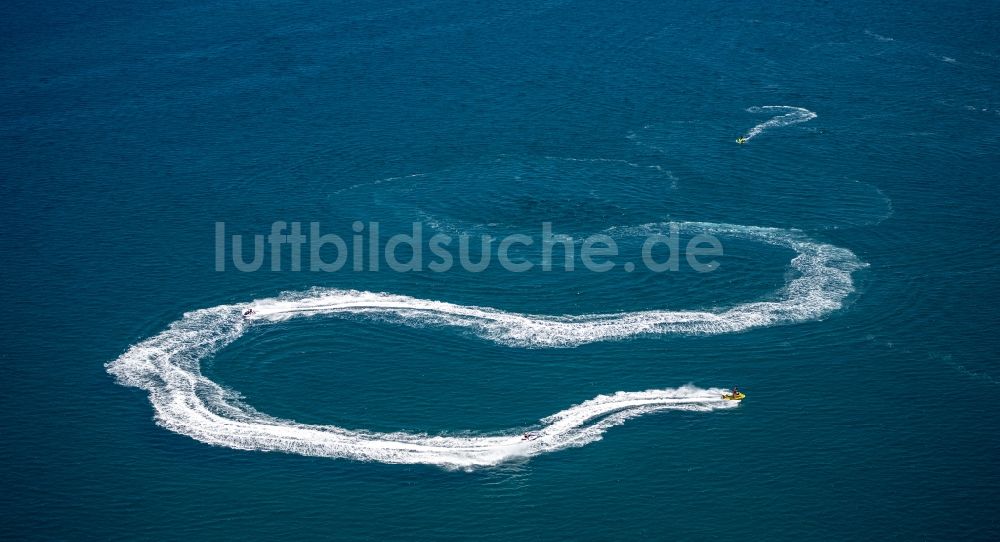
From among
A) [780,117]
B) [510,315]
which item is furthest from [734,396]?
[780,117]

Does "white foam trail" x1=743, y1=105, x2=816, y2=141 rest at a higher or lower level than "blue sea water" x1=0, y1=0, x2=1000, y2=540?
higher

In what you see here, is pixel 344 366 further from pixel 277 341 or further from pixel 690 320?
pixel 690 320

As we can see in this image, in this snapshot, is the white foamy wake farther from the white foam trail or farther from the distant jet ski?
the white foam trail

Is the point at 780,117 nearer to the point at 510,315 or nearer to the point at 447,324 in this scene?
the point at 510,315

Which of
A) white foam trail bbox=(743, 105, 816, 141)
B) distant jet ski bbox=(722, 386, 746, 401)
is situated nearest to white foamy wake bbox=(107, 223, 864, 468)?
distant jet ski bbox=(722, 386, 746, 401)

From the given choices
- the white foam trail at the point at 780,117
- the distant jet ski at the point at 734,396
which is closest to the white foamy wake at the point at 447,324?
the distant jet ski at the point at 734,396

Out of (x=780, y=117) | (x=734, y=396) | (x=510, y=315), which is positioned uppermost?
(x=780, y=117)
